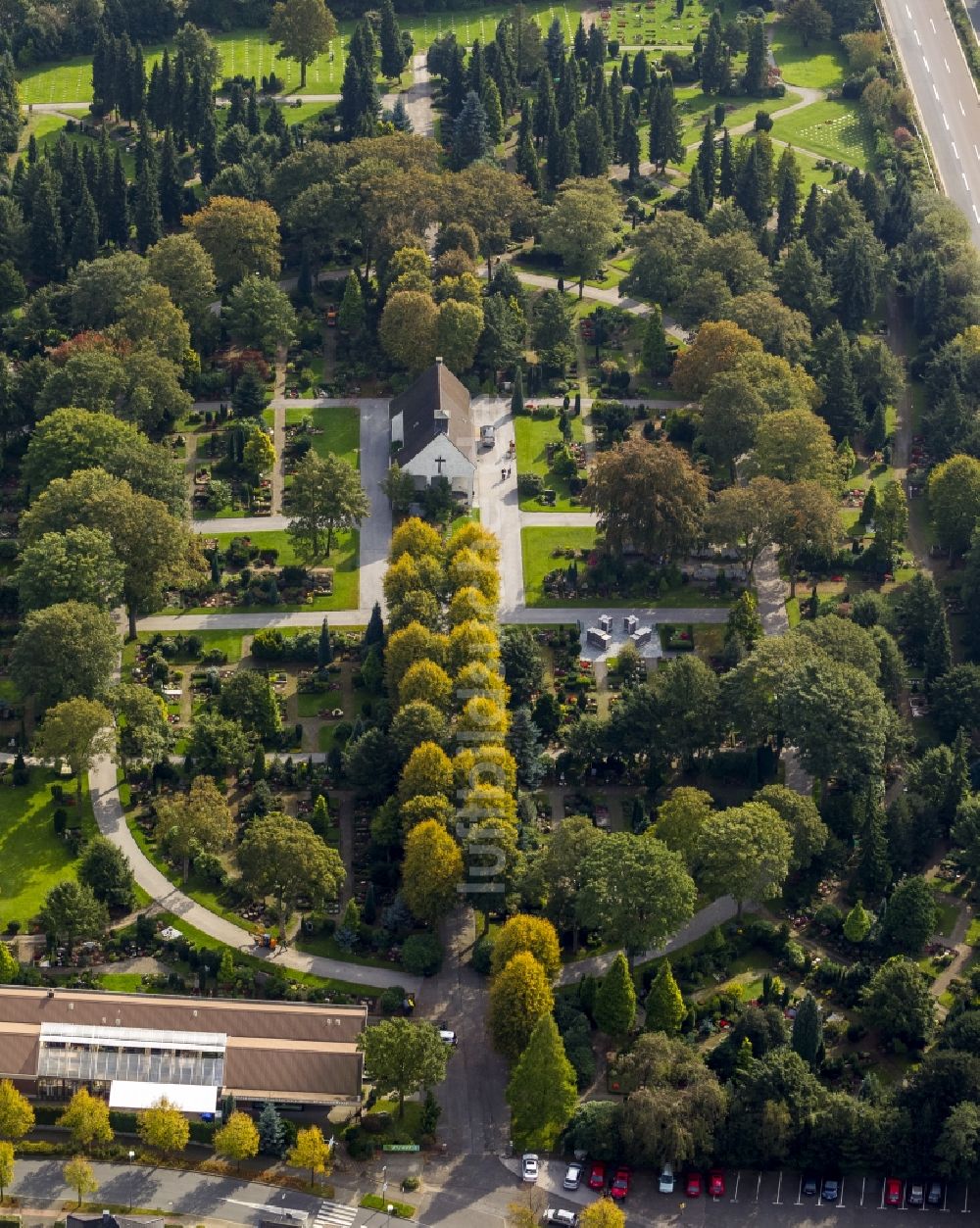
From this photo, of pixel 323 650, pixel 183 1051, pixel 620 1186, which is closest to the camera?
pixel 620 1186

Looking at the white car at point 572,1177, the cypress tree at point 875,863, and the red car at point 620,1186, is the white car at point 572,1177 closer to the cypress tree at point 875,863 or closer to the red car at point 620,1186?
the red car at point 620,1186

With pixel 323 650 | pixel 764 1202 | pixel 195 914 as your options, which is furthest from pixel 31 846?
pixel 764 1202

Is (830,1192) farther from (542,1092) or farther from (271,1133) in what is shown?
(271,1133)

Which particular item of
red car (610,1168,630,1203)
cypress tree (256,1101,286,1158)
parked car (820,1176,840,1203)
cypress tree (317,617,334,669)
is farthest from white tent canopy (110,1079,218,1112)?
cypress tree (317,617,334,669)

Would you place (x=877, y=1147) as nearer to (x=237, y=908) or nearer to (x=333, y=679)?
(x=237, y=908)

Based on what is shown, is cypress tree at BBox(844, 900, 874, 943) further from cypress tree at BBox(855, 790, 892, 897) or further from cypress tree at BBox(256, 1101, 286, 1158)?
cypress tree at BBox(256, 1101, 286, 1158)

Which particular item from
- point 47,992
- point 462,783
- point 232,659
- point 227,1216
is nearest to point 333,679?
point 232,659
